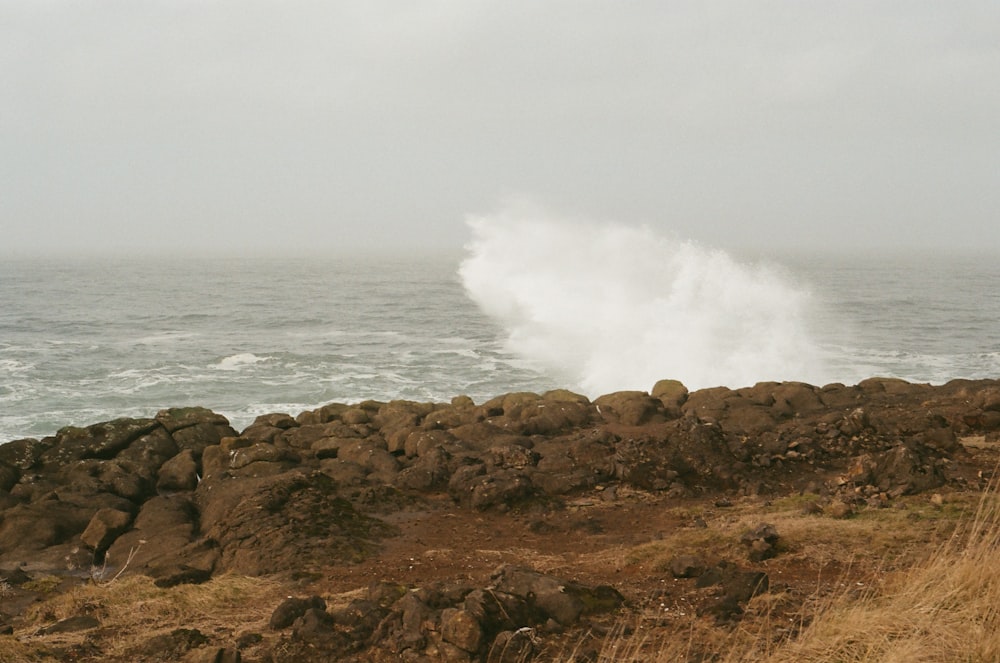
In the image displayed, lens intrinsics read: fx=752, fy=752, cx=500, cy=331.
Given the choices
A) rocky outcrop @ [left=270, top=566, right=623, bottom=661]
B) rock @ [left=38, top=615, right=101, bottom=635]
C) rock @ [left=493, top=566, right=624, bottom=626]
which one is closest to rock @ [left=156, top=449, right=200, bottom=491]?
rock @ [left=38, top=615, right=101, bottom=635]

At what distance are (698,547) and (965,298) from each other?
69.3m

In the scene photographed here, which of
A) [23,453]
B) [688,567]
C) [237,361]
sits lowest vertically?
[237,361]

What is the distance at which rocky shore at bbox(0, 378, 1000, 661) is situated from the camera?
266 inches

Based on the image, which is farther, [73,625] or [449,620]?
[73,625]

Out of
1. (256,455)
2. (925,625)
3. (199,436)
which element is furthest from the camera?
(199,436)

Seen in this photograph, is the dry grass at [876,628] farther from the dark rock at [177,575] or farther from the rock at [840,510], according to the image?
the dark rock at [177,575]

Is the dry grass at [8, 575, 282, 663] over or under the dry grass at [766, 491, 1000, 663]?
under

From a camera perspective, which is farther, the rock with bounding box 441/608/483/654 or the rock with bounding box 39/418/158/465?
the rock with bounding box 39/418/158/465

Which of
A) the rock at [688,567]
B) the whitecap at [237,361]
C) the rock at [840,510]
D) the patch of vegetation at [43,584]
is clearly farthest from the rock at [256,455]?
the whitecap at [237,361]

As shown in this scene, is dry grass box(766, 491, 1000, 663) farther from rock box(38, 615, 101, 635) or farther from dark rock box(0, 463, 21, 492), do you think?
dark rock box(0, 463, 21, 492)

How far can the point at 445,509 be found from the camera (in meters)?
12.5

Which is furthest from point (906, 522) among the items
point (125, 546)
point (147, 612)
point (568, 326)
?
point (568, 326)

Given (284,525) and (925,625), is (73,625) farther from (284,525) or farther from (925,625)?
(925,625)

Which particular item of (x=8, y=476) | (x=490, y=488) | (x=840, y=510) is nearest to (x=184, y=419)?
(x=8, y=476)
